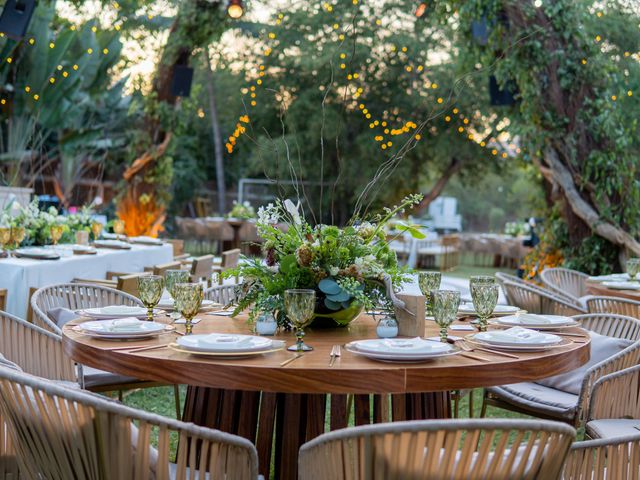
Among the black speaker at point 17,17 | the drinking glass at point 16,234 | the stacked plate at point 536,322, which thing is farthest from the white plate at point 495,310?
the black speaker at point 17,17

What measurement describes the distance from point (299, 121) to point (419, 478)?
18.9 metres

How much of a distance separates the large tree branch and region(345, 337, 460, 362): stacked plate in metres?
6.24

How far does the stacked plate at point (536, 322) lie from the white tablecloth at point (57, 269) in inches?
135

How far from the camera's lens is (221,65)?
2197 cm

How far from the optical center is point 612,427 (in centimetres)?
289

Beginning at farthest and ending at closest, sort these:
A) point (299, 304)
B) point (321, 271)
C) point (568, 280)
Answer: point (568, 280) < point (321, 271) < point (299, 304)

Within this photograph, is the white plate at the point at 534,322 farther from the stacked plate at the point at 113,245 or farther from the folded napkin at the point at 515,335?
the stacked plate at the point at 113,245

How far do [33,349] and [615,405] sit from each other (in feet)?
7.32

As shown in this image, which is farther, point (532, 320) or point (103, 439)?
point (532, 320)

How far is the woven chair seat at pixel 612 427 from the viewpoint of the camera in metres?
2.83

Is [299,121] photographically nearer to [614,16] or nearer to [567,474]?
[614,16]

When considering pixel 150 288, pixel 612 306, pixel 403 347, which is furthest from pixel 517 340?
pixel 612 306

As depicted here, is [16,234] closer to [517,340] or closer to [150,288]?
[150,288]

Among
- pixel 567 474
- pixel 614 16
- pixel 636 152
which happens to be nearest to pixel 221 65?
pixel 614 16
